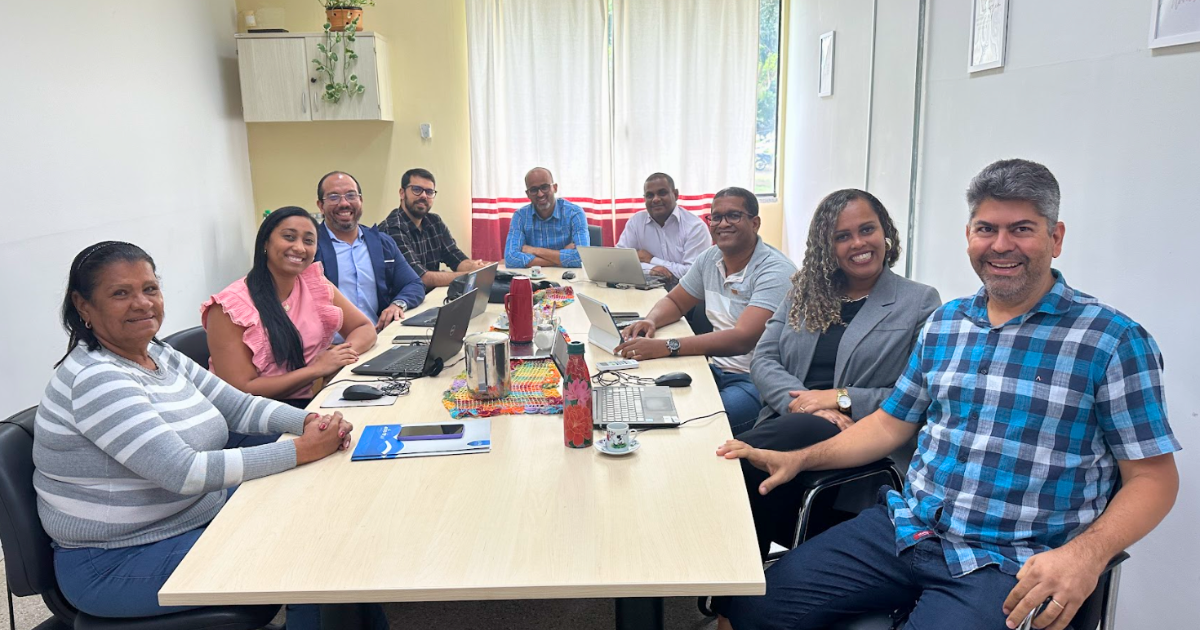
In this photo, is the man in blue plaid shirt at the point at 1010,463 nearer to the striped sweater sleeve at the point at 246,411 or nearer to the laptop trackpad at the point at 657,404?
the laptop trackpad at the point at 657,404

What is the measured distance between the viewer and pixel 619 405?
2.19 metres

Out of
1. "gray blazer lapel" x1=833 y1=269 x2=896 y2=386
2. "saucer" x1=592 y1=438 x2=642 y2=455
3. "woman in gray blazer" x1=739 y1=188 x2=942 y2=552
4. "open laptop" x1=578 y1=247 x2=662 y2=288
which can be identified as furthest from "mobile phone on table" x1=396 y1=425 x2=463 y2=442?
"open laptop" x1=578 y1=247 x2=662 y2=288

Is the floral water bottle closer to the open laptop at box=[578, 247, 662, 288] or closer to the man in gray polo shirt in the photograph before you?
the man in gray polo shirt

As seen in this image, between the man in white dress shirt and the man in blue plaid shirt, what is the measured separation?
2.94m

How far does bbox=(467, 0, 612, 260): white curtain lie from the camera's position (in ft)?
18.9

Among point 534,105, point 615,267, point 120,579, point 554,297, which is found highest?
point 534,105

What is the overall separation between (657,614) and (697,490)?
0.84ft

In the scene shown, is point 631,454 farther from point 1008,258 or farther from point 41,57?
point 41,57

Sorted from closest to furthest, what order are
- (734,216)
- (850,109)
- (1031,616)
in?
1. (1031,616)
2. (734,216)
3. (850,109)

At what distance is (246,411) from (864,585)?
1.54 m

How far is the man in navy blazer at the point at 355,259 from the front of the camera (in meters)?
3.65

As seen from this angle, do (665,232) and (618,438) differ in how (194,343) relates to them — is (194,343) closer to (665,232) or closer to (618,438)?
(618,438)

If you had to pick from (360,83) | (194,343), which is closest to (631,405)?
(194,343)

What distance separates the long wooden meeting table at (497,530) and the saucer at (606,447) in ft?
0.04
